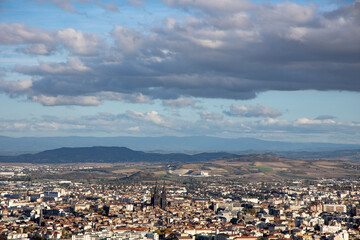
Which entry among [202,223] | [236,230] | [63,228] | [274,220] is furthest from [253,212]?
[63,228]

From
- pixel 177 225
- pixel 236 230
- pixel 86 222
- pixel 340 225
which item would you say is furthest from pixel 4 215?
pixel 340 225

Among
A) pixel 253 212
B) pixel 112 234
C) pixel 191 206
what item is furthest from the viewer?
pixel 191 206

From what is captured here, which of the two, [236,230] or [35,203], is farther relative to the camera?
[35,203]

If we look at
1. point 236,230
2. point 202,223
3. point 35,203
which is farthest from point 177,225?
point 35,203

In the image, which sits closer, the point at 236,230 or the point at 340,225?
the point at 236,230

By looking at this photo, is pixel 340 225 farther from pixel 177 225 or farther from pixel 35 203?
pixel 35 203

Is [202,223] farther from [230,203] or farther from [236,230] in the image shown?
[230,203]

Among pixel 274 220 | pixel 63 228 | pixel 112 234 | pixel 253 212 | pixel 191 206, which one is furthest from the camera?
pixel 191 206

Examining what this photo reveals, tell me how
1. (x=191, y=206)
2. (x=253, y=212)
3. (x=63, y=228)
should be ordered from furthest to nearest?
(x=191, y=206), (x=253, y=212), (x=63, y=228)

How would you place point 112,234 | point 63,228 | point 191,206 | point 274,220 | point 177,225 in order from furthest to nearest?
point 191,206, point 274,220, point 177,225, point 63,228, point 112,234
